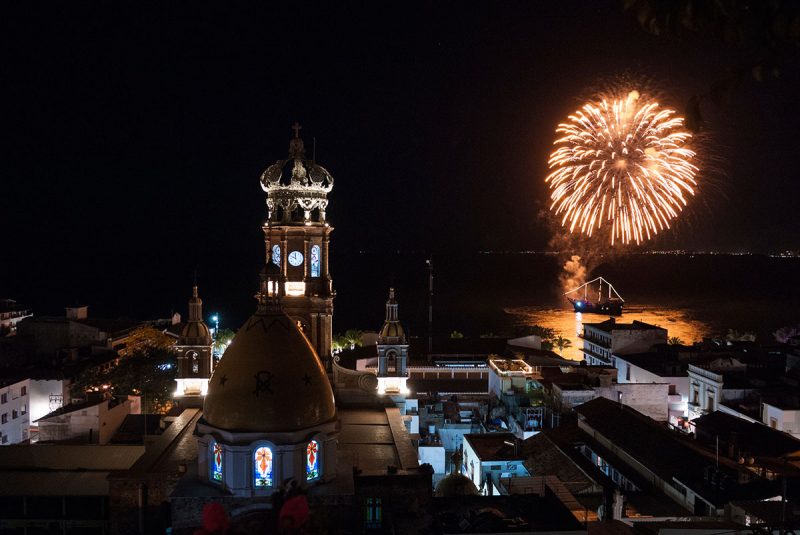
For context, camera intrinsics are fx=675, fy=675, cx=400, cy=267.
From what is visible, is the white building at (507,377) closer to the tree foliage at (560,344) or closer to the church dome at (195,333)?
the church dome at (195,333)

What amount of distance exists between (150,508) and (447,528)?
9.02 m

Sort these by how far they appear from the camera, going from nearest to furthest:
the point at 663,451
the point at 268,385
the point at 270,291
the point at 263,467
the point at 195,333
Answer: the point at 263,467 < the point at 268,385 < the point at 270,291 < the point at 663,451 < the point at 195,333

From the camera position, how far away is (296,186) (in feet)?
103

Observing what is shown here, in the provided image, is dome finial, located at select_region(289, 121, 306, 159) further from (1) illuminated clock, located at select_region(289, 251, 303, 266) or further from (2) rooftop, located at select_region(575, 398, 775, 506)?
(2) rooftop, located at select_region(575, 398, 775, 506)

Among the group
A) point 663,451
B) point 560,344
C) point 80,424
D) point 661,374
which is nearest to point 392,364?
point 663,451

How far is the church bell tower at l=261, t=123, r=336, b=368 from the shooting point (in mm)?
31172

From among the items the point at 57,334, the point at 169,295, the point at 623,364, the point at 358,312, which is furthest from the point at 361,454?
the point at 169,295

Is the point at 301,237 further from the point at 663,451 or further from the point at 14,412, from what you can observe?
the point at 14,412

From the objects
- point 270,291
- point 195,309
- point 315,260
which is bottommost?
point 195,309

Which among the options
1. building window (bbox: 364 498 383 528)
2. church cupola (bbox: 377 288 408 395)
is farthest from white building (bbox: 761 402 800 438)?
building window (bbox: 364 498 383 528)

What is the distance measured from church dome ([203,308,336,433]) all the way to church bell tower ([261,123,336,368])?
510 inches

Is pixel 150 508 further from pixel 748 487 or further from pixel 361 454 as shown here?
pixel 748 487

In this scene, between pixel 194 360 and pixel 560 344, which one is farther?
pixel 560 344

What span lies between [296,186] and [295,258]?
335cm
